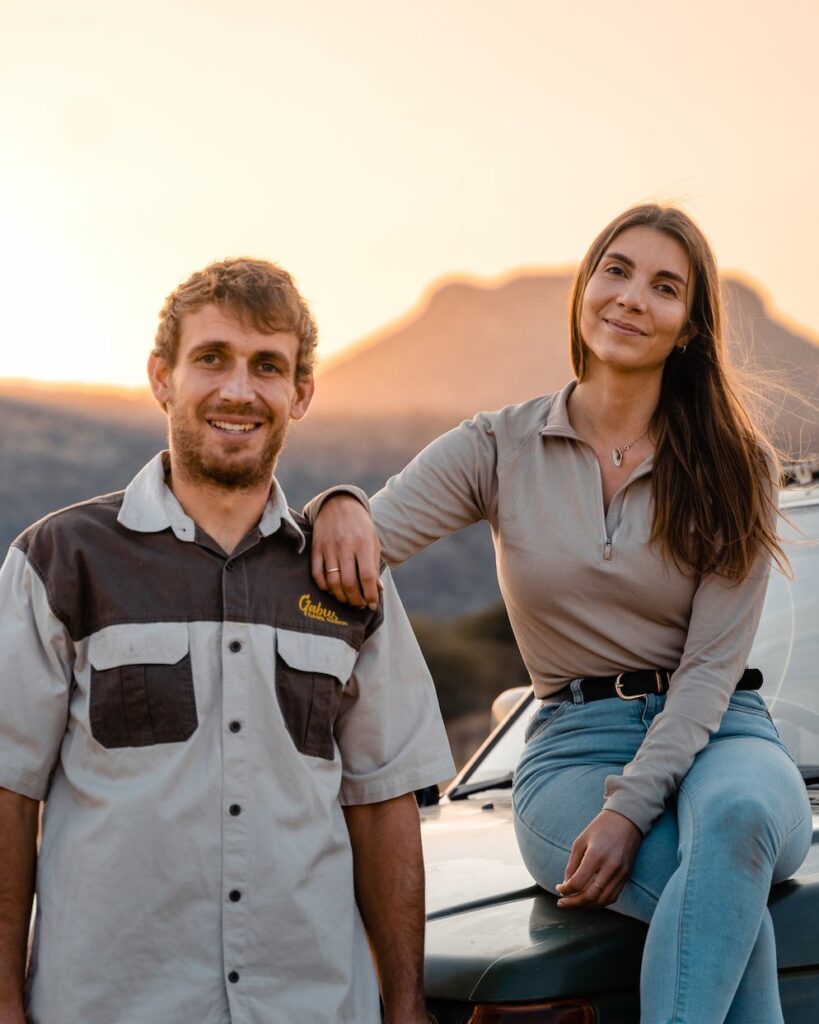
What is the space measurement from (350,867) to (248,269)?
1.05 metres

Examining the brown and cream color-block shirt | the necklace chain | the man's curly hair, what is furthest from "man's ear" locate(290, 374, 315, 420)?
the necklace chain

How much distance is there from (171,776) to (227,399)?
2.09 feet

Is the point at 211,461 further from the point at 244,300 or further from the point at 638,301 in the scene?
Result: the point at 638,301

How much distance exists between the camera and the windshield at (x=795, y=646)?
3.72 meters

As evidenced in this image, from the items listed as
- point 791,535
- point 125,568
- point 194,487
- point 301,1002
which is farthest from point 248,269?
point 791,535

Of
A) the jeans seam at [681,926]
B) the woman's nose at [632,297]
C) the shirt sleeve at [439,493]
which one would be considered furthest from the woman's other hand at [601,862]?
the woman's nose at [632,297]

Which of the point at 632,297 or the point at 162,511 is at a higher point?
the point at 632,297

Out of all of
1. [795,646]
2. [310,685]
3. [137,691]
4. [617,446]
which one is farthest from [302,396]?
[795,646]

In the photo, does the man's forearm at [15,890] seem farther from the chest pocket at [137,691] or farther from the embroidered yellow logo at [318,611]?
the embroidered yellow logo at [318,611]

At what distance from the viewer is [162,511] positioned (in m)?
2.66

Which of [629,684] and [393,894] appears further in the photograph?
[629,684]

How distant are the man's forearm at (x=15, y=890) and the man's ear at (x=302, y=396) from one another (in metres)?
0.83

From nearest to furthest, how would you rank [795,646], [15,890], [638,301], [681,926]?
[15,890], [681,926], [638,301], [795,646]

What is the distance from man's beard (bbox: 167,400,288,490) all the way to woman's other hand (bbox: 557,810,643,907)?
902mm
